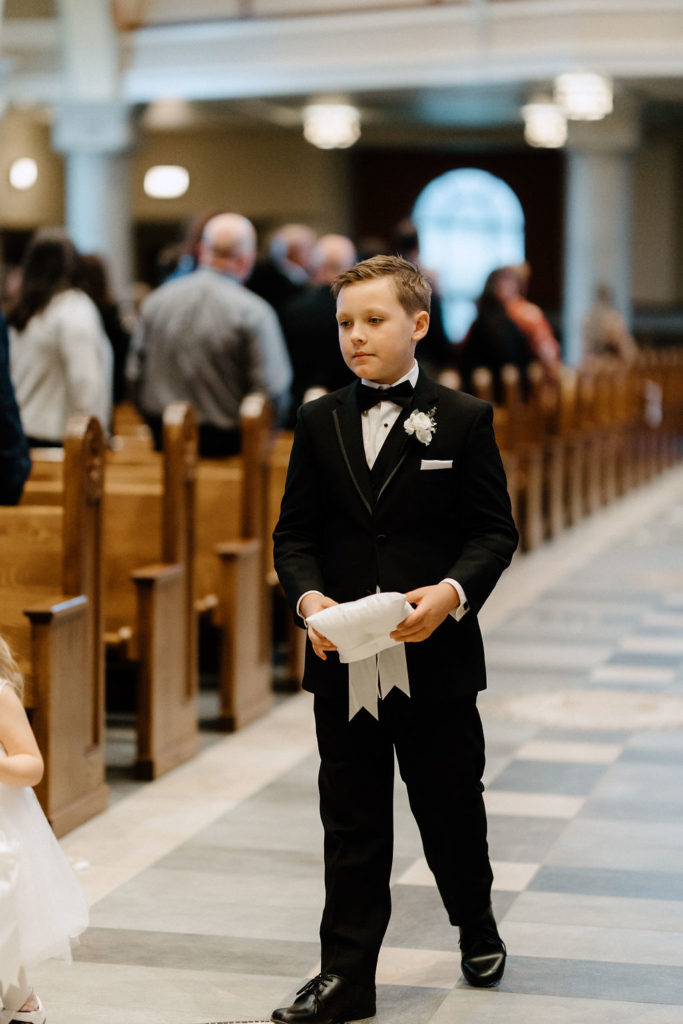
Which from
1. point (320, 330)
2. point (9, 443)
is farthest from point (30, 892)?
point (320, 330)

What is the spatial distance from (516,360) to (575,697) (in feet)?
17.0

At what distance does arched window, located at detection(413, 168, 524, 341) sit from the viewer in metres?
26.1

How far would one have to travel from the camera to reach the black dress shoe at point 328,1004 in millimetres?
3170

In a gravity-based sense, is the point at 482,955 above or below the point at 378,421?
below

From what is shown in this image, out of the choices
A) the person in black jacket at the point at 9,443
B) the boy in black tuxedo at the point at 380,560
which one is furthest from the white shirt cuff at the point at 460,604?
the person in black jacket at the point at 9,443

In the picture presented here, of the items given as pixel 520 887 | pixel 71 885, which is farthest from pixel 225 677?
pixel 71 885

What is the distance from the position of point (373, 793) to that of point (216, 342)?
3961mm

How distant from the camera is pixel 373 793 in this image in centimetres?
321

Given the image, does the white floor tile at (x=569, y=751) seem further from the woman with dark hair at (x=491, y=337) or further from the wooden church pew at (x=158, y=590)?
the woman with dark hair at (x=491, y=337)

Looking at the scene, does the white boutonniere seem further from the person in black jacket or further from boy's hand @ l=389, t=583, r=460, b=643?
the person in black jacket

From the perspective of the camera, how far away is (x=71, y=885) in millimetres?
3084

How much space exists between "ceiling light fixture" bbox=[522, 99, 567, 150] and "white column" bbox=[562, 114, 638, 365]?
15.7 inches

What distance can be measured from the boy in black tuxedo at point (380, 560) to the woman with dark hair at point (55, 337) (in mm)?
2999

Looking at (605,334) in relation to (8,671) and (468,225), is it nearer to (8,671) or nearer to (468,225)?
(468,225)
